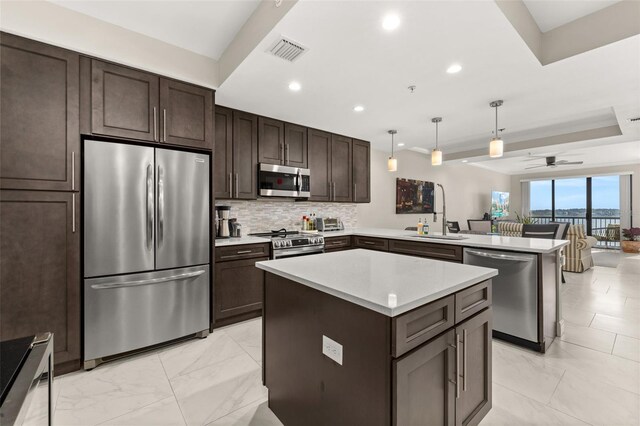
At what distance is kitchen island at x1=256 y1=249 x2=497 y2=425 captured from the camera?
3.44 feet

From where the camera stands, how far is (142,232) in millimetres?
2426

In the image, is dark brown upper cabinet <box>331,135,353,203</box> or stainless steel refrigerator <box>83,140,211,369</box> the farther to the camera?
dark brown upper cabinet <box>331,135,353,203</box>

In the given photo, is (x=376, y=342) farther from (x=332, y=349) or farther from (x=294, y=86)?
(x=294, y=86)

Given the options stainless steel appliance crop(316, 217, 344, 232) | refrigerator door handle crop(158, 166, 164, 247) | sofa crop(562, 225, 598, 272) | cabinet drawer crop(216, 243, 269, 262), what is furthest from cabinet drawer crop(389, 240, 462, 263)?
sofa crop(562, 225, 598, 272)

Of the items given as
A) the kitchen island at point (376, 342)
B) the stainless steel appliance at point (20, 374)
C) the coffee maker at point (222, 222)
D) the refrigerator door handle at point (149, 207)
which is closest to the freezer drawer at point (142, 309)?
the refrigerator door handle at point (149, 207)

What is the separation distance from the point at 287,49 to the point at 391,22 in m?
0.80

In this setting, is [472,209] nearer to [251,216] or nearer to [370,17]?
[251,216]

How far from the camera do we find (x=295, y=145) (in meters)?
4.02

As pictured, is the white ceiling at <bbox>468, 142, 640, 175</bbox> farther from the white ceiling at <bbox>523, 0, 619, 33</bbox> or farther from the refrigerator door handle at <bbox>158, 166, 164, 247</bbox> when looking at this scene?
the refrigerator door handle at <bbox>158, 166, 164, 247</bbox>

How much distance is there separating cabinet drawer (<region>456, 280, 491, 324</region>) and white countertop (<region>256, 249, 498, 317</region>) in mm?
52

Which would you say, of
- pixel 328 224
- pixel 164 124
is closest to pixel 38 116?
pixel 164 124

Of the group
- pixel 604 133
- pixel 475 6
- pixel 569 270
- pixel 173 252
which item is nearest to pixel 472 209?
pixel 569 270

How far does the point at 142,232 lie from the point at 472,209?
9.06 m

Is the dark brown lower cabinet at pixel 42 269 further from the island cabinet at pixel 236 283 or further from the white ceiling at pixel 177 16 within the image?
the white ceiling at pixel 177 16
